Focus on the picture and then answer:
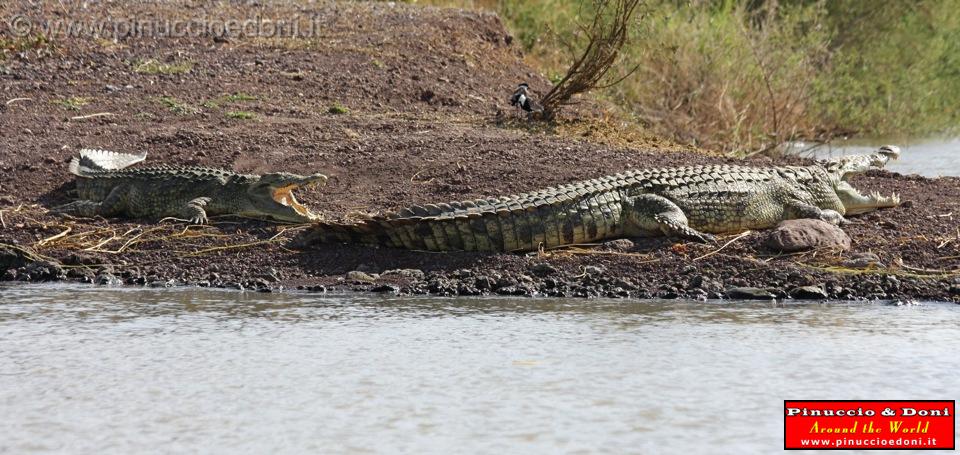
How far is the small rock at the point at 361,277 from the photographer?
6.41 meters

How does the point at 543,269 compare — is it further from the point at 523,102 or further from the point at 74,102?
the point at 74,102

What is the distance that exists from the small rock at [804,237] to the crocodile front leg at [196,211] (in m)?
3.58

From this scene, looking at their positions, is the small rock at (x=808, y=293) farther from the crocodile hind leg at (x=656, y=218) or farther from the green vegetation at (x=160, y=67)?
the green vegetation at (x=160, y=67)

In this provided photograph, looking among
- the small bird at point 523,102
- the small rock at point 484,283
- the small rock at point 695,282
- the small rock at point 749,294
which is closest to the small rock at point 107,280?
the small rock at point 484,283

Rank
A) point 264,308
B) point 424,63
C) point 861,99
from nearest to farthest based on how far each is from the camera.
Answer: point 264,308
point 424,63
point 861,99

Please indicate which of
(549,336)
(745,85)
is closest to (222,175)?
(549,336)

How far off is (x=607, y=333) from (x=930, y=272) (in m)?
2.15

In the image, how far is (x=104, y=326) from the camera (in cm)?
548

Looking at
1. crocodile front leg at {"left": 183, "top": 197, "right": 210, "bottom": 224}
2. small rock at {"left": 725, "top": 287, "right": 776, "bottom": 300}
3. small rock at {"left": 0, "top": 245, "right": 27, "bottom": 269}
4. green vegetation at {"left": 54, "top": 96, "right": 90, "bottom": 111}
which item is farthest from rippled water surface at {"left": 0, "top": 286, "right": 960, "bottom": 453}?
green vegetation at {"left": 54, "top": 96, "right": 90, "bottom": 111}

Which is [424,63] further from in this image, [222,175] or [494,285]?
[494,285]

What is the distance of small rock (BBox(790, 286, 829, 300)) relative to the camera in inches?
239

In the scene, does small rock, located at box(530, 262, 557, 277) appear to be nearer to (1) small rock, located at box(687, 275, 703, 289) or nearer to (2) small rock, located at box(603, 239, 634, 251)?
(2) small rock, located at box(603, 239, 634, 251)

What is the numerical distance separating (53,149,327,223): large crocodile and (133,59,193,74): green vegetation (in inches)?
116

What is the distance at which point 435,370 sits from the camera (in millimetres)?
4742
